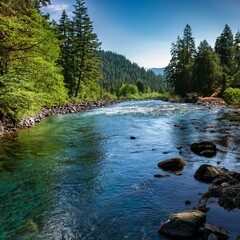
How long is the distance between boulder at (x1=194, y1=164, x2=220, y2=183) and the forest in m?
12.2

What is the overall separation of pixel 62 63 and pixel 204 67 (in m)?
26.0

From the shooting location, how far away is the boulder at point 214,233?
5355mm

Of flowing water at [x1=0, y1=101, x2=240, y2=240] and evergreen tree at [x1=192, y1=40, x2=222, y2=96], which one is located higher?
evergreen tree at [x1=192, y1=40, x2=222, y2=96]

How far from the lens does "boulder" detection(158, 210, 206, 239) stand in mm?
5648

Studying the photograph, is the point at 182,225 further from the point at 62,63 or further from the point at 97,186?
the point at 62,63

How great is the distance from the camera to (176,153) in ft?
41.8

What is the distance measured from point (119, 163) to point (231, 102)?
1207 inches

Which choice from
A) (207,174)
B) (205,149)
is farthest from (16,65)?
Result: (207,174)

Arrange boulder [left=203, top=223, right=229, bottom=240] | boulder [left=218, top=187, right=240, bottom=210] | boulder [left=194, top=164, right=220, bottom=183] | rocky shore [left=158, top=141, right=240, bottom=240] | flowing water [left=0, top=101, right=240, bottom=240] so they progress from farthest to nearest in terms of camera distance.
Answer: boulder [left=194, top=164, right=220, bottom=183] < boulder [left=218, top=187, right=240, bottom=210] < flowing water [left=0, top=101, right=240, bottom=240] < rocky shore [left=158, top=141, right=240, bottom=240] < boulder [left=203, top=223, right=229, bottom=240]

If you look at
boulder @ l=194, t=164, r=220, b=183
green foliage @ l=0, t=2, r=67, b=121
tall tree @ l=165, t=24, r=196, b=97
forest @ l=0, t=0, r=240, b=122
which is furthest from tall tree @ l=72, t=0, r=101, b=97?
boulder @ l=194, t=164, r=220, b=183

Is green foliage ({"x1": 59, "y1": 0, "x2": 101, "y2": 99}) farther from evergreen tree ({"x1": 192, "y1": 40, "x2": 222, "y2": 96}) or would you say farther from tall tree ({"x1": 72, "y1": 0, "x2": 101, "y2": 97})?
evergreen tree ({"x1": 192, "y1": 40, "x2": 222, "y2": 96})

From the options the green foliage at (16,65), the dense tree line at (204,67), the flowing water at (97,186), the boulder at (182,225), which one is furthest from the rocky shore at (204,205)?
the dense tree line at (204,67)

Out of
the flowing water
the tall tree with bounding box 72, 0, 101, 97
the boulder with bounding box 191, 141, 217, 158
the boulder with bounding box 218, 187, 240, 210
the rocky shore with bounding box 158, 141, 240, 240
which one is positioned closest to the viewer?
the rocky shore with bounding box 158, 141, 240, 240

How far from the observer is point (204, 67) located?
162 ft
